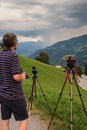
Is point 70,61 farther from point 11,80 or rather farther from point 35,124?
point 35,124

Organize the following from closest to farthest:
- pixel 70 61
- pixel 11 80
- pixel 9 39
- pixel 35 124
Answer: pixel 9 39 → pixel 11 80 → pixel 70 61 → pixel 35 124

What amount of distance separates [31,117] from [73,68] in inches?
170

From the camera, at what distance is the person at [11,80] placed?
302 inches

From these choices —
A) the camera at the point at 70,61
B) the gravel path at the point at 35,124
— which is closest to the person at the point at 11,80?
the camera at the point at 70,61

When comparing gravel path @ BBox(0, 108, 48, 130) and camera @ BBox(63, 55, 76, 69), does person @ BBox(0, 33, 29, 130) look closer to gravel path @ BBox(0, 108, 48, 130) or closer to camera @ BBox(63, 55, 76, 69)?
camera @ BBox(63, 55, 76, 69)

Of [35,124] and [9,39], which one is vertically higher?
[9,39]

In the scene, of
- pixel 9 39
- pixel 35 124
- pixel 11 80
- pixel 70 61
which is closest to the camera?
pixel 9 39

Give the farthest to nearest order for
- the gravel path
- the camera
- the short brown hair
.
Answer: the gravel path → the camera → the short brown hair

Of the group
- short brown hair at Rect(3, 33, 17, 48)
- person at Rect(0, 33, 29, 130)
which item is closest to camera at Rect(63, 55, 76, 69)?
person at Rect(0, 33, 29, 130)

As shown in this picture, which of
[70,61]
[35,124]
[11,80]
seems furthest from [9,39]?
[35,124]

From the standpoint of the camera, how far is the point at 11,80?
777cm

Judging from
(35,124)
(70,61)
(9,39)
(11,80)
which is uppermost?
(9,39)

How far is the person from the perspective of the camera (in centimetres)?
766

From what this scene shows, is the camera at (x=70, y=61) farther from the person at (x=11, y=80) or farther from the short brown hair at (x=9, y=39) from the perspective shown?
the short brown hair at (x=9, y=39)
